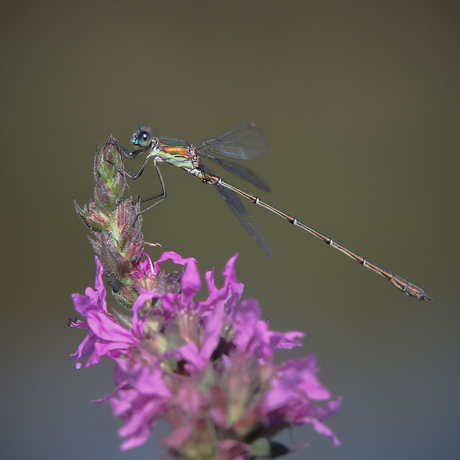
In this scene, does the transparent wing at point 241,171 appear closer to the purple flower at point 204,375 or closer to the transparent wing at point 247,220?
the transparent wing at point 247,220

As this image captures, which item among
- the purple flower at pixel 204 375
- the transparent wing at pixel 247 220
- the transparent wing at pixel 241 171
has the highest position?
the transparent wing at pixel 241 171

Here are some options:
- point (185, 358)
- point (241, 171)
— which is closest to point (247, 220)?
point (241, 171)

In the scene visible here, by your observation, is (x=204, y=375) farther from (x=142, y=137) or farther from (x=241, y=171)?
(x=241, y=171)

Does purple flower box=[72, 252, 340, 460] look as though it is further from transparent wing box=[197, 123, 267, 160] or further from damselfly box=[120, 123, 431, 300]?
transparent wing box=[197, 123, 267, 160]

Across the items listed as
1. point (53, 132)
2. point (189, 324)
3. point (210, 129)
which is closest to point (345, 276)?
point (210, 129)

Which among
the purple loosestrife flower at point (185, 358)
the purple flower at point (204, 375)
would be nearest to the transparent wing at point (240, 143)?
the purple loosestrife flower at point (185, 358)

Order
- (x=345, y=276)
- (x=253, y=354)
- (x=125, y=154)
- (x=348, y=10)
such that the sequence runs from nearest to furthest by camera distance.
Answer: (x=253, y=354) < (x=125, y=154) < (x=345, y=276) < (x=348, y=10)

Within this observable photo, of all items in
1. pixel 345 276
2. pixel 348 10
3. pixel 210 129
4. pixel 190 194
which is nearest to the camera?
pixel 345 276

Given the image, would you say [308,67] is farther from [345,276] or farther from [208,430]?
[208,430]
